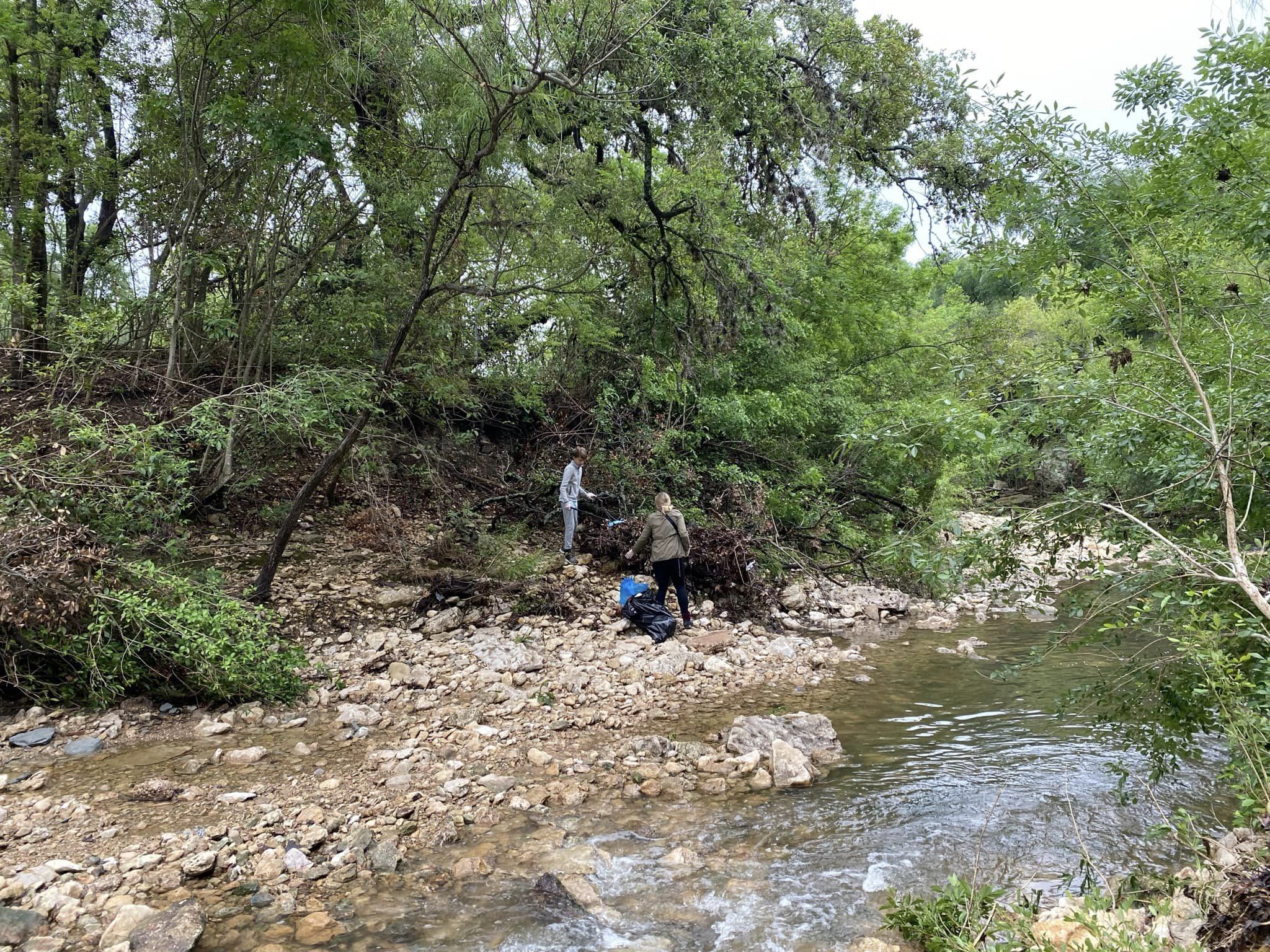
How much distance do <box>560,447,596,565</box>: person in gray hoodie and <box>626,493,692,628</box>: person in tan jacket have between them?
4.68 ft

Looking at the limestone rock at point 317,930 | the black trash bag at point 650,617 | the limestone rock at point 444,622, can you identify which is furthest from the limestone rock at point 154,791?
the black trash bag at point 650,617

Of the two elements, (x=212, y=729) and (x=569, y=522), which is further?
(x=569, y=522)

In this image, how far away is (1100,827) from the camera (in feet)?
15.0

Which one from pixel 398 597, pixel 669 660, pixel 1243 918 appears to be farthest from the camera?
pixel 398 597

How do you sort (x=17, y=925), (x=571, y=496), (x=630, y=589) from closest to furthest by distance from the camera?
(x=17, y=925) < (x=630, y=589) < (x=571, y=496)

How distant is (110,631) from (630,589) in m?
5.13

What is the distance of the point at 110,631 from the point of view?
5465 millimetres

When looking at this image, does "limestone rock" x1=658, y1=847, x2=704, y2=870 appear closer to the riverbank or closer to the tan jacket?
the riverbank

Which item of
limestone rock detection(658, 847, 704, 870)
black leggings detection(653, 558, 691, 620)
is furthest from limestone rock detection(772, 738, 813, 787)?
black leggings detection(653, 558, 691, 620)

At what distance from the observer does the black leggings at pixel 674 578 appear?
8852 mm

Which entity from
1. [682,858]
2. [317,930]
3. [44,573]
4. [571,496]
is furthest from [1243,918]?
[571,496]

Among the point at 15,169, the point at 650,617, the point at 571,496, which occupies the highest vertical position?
the point at 15,169

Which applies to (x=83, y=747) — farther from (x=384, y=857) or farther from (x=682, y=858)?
(x=682, y=858)

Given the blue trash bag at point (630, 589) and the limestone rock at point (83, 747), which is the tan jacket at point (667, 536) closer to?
the blue trash bag at point (630, 589)
